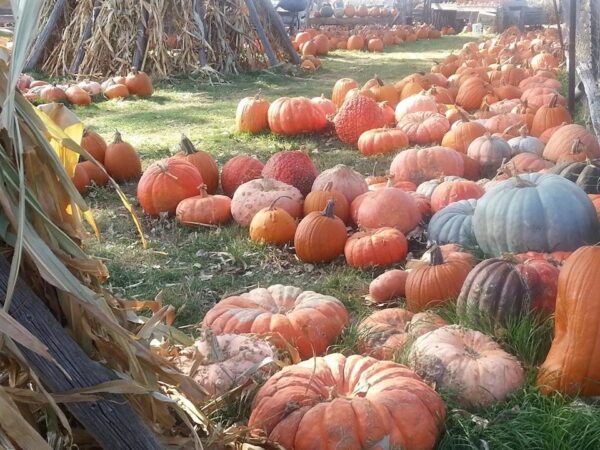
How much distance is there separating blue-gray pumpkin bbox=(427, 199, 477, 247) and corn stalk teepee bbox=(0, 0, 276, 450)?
2.82 m

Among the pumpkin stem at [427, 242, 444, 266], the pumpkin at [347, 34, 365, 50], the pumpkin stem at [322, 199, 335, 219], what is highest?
the pumpkin stem at [427, 242, 444, 266]

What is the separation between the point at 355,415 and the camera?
2.37m

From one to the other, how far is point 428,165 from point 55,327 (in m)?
4.36

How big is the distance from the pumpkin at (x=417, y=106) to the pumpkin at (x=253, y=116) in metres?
1.39

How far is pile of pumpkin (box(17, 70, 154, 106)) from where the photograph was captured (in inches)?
416

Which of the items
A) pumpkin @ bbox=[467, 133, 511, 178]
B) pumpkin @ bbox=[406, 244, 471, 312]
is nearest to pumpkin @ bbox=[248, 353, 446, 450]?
pumpkin @ bbox=[406, 244, 471, 312]

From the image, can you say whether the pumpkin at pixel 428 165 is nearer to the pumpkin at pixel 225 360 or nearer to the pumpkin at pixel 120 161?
the pumpkin at pixel 120 161

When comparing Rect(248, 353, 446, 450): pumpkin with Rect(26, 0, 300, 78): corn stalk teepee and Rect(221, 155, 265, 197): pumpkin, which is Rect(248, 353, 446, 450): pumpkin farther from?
Rect(26, 0, 300, 78): corn stalk teepee

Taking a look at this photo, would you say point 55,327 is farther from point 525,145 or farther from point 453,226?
point 525,145

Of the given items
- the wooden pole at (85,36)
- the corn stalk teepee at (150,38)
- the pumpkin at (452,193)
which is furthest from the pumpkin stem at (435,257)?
the wooden pole at (85,36)

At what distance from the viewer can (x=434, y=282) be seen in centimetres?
357

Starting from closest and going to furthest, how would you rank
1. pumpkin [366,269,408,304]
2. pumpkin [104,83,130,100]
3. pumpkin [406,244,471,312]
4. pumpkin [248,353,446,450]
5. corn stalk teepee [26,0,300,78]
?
1. pumpkin [248,353,446,450]
2. pumpkin [406,244,471,312]
3. pumpkin [366,269,408,304]
4. pumpkin [104,83,130,100]
5. corn stalk teepee [26,0,300,78]

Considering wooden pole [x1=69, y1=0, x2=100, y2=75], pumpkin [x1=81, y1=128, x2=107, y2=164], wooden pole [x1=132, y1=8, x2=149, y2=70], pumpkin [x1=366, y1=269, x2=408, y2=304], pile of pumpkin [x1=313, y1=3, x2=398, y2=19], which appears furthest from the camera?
pile of pumpkin [x1=313, y1=3, x2=398, y2=19]

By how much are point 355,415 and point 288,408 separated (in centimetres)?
22
